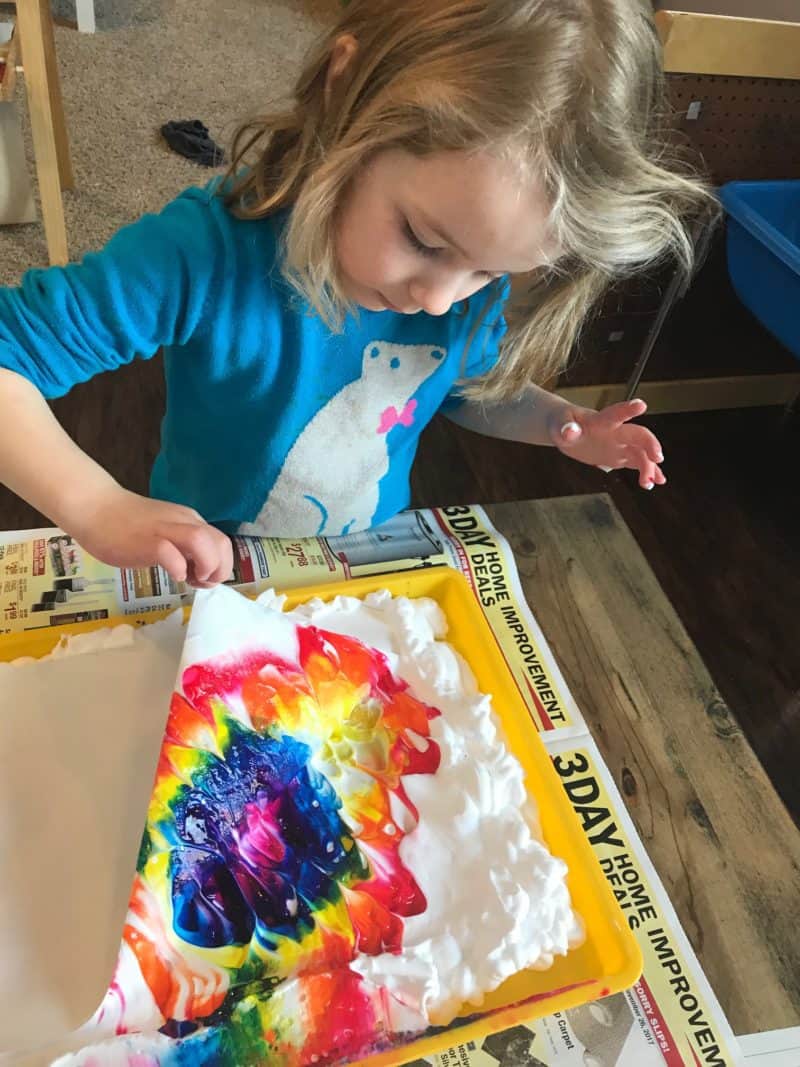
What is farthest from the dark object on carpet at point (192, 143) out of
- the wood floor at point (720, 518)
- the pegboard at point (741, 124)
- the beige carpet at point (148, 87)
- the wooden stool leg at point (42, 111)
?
the pegboard at point (741, 124)

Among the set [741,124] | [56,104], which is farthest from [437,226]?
[56,104]

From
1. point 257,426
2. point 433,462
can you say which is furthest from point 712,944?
point 433,462

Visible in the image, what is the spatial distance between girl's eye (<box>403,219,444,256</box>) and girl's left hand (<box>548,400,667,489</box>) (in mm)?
231

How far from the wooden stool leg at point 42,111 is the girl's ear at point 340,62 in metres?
1.07

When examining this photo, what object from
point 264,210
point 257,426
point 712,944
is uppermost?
point 264,210

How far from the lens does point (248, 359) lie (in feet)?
2.05

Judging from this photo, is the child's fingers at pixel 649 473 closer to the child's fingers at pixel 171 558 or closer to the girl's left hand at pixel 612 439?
the girl's left hand at pixel 612 439

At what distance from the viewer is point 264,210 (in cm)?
54

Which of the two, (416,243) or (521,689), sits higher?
(416,243)

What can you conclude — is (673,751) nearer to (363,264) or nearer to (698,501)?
(363,264)

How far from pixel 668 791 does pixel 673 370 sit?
122cm

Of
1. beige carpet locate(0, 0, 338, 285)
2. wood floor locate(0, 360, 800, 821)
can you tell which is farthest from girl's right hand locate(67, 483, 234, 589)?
beige carpet locate(0, 0, 338, 285)

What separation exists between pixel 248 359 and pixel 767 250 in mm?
892

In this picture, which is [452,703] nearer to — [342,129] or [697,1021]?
[697,1021]
